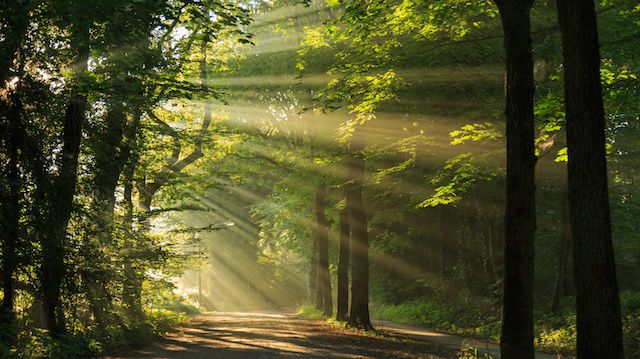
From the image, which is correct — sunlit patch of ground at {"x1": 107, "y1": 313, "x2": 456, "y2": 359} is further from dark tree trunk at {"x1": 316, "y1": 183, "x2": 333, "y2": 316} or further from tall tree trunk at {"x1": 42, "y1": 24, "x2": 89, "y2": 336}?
dark tree trunk at {"x1": 316, "y1": 183, "x2": 333, "y2": 316}

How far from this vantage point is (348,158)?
22172 millimetres

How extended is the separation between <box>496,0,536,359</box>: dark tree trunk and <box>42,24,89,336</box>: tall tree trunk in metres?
7.93

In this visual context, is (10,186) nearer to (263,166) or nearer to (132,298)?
(132,298)

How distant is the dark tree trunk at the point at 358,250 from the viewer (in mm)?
21875

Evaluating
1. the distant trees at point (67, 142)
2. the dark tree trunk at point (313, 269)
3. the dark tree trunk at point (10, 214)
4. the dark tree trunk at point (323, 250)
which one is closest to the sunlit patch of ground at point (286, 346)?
the distant trees at point (67, 142)

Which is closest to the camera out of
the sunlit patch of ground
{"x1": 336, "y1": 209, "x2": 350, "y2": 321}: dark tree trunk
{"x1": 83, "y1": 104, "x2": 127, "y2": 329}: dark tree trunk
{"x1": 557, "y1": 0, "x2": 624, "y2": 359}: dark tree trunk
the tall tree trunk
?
{"x1": 557, "y1": 0, "x2": 624, "y2": 359}: dark tree trunk

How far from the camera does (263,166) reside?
114 feet

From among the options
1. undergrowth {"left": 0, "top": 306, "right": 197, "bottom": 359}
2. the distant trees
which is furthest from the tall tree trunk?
undergrowth {"left": 0, "top": 306, "right": 197, "bottom": 359}

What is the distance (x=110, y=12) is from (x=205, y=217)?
4976 centimetres

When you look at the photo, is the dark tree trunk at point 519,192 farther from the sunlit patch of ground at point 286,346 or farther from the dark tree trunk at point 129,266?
the dark tree trunk at point 129,266

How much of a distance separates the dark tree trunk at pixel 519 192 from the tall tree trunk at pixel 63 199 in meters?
7.93

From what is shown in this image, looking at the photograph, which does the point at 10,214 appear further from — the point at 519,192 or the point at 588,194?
the point at 588,194

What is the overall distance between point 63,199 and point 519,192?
28.7 ft

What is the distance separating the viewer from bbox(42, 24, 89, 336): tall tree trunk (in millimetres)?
11250
